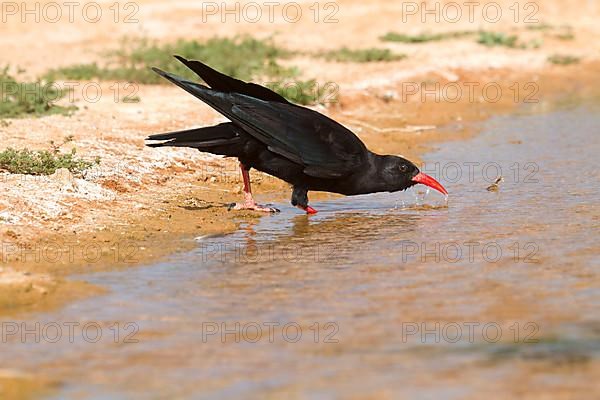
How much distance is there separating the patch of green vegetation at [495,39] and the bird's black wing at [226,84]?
1139 centimetres

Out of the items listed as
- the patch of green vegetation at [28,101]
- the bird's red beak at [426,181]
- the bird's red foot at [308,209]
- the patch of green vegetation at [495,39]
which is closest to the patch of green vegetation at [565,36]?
the patch of green vegetation at [495,39]

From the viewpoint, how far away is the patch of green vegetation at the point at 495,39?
745 inches

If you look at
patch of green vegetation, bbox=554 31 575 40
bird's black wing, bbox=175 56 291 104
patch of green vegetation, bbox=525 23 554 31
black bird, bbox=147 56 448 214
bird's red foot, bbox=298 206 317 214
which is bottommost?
bird's red foot, bbox=298 206 317 214

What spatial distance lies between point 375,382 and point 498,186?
17.2 ft

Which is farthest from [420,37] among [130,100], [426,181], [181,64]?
[426,181]

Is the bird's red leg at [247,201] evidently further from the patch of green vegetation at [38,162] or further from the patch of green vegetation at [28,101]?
the patch of green vegetation at [28,101]

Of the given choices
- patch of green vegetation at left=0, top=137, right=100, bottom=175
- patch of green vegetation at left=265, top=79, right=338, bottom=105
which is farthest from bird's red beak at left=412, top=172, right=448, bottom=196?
patch of green vegetation at left=265, top=79, right=338, bottom=105

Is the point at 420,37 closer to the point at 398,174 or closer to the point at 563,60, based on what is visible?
the point at 563,60

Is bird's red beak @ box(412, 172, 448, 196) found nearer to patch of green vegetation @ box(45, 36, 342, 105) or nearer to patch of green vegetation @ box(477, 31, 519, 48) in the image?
patch of green vegetation @ box(45, 36, 342, 105)

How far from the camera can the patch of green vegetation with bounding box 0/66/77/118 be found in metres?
11.3

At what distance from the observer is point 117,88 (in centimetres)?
1370

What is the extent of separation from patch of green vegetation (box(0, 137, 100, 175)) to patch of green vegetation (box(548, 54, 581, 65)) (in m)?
11.4

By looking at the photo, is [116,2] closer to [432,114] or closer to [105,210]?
[432,114]

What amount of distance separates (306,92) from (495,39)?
7020mm
